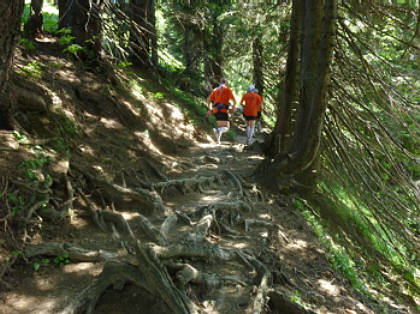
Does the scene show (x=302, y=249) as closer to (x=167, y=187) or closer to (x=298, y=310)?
(x=298, y=310)

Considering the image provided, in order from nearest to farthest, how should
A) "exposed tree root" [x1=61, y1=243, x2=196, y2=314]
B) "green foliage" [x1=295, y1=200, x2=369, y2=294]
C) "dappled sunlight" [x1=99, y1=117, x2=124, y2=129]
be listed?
"exposed tree root" [x1=61, y1=243, x2=196, y2=314]
"green foliage" [x1=295, y1=200, x2=369, y2=294]
"dappled sunlight" [x1=99, y1=117, x2=124, y2=129]

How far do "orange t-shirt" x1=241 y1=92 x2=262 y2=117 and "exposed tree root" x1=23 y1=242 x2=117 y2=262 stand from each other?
28.4 feet

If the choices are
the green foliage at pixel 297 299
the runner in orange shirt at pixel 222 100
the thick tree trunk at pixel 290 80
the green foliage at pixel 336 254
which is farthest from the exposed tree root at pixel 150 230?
the runner in orange shirt at pixel 222 100

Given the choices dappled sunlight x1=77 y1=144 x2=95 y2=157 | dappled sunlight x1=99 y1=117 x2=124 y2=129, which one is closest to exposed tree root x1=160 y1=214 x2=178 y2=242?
dappled sunlight x1=77 y1=144 x2=95 y2=157

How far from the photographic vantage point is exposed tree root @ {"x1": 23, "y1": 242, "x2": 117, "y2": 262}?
4.21m

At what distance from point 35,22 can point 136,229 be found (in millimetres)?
7824

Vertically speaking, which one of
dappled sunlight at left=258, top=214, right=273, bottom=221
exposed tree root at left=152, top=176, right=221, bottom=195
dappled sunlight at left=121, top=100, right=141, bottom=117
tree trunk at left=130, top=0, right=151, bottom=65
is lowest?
dappled sunlight at left=258, top=214, right=273, bottom=221

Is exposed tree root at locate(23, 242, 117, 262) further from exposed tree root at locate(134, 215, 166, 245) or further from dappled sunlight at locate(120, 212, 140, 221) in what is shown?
dappled sunlight at locate(120, 212, 140, 221)

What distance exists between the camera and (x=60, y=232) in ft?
15.7

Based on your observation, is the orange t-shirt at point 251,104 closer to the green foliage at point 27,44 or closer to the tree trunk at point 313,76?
the tree trunk at point 313,76

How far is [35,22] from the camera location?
32.2 ft

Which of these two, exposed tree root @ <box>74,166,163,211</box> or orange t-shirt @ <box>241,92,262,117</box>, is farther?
orange t-shirt @ <box>241,92,262,117</box>

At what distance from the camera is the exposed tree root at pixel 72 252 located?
421 cm

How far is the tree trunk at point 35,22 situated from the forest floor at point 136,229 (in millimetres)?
556
